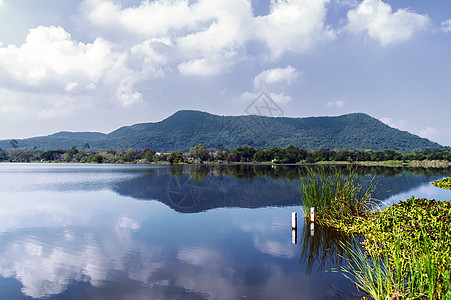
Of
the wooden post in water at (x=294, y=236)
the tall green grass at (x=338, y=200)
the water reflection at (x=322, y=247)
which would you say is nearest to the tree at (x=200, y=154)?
the tall green grass at (x=338, y=200)

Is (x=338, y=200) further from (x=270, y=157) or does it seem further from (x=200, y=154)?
(x=270, y=157)

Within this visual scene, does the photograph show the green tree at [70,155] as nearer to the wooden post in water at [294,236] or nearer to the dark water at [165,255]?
the dark water at [165,255]

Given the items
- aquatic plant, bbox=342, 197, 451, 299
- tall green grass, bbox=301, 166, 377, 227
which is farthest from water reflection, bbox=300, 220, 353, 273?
tall green grass, bbox=301, 166, 377, 227

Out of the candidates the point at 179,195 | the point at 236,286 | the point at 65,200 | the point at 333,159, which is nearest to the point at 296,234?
the point at 236,286

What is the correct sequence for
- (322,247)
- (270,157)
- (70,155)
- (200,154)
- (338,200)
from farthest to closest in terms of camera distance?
(70,155) → (270,157) → (200,154) → (338,200) → (322,247)

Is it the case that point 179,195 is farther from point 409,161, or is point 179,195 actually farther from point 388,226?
point 409,161

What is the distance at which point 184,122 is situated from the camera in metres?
136

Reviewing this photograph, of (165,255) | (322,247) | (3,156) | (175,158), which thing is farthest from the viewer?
(3,156)

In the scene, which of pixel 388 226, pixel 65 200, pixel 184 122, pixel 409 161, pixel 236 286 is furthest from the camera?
pixel 184 122

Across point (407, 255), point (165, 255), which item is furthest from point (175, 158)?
point (407, 255)

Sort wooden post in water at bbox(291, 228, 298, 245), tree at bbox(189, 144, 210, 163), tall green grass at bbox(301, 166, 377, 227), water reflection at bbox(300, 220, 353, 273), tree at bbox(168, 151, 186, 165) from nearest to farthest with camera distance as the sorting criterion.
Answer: water reflection at bbox(300, 220, 353, 273), wooden post in water at bbox(291, 228, 298, 245), tall green grass at bbox(301, 166, 377, 227), tree at bbox(168, 151, 186, 165), tree at bbox(189, 144, 210, 163)

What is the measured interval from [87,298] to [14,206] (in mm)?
15059

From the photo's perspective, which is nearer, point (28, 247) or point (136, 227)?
point (28, 247)

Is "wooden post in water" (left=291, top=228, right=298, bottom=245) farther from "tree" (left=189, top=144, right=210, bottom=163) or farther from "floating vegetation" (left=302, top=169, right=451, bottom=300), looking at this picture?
"tree" (left=189, top=144, right=210, bottom=163)
